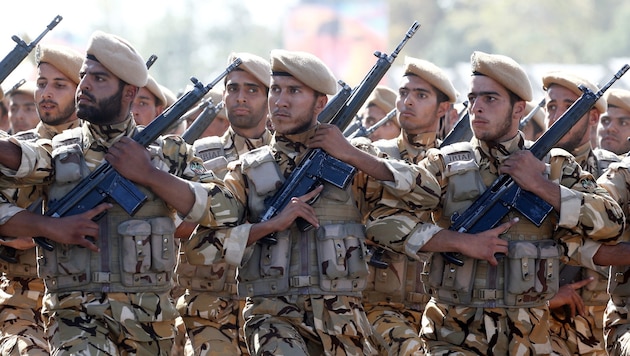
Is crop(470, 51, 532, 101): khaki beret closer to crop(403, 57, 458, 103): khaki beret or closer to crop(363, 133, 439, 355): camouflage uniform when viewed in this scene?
crop(363, 133, 439, 355): camouflage uniform

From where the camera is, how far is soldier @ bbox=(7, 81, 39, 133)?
606 inches

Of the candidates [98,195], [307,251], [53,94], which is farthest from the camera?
[53,94]

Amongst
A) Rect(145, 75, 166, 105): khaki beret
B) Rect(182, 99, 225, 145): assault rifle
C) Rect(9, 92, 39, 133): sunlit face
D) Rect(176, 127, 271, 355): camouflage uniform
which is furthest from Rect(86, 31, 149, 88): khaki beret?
Rect(9, 92, 39, 133): sunlit face

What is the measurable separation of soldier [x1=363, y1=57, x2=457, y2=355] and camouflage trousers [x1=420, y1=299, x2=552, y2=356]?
392 millimetres

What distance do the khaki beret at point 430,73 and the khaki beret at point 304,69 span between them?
2399 millimetres

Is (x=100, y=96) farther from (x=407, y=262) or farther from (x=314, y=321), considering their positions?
(x=407, y=262)

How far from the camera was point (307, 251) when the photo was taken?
10.0m

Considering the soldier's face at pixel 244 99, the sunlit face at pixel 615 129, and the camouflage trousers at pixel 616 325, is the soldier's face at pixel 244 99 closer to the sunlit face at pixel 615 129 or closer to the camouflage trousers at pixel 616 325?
the camouflage trousers at pixel 616 325

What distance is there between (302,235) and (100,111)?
59.0 inches

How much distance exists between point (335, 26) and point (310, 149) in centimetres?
8215

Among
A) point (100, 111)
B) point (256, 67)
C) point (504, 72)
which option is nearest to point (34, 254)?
point (100, 111)

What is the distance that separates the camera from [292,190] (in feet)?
33.2

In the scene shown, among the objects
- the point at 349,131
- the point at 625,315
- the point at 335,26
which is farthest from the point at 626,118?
the point at 335,26

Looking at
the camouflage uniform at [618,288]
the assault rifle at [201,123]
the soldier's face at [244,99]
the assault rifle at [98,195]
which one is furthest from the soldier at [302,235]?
the assault rifle at [201,123]
